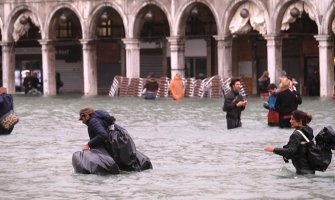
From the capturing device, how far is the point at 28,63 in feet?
185

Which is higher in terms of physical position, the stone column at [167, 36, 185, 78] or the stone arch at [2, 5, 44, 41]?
the stone arch at [2, 5, 44, 41]

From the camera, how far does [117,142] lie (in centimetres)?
1577

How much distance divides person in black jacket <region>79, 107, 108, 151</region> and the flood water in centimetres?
50

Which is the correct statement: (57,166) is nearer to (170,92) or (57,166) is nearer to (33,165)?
(33,165)

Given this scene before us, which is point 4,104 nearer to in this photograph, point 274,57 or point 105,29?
point 274,57

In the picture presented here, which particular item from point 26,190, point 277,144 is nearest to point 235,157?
point 277,144

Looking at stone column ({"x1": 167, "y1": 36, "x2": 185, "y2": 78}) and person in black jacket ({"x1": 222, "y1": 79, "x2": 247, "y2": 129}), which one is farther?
stone column ({"x1": 167, "y1": 36, "x2": 185, "y2": 78})

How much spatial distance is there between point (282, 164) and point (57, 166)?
11.6 feet

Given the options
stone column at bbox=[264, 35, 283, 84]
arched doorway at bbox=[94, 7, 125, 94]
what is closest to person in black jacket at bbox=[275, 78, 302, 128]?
stone column at bbox=[264, 35, 283, 84]

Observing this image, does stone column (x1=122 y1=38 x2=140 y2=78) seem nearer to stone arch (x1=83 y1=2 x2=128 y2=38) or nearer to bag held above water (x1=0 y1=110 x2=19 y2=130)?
stone arch (x1=83 y1=2 x2=128 y2=38)

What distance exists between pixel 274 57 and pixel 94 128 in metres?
26.9

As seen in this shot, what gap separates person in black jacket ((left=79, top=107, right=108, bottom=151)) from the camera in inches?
616

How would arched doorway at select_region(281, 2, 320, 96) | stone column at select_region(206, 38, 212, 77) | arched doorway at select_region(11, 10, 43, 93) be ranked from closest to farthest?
arched doorway at select_region(281, 2, 320, 96)
stone column at select_region(206, 38, 212, 77)
arched doorway at select_region(11, 10, 43, 93)

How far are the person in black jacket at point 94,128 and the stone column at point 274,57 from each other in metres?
26.6
